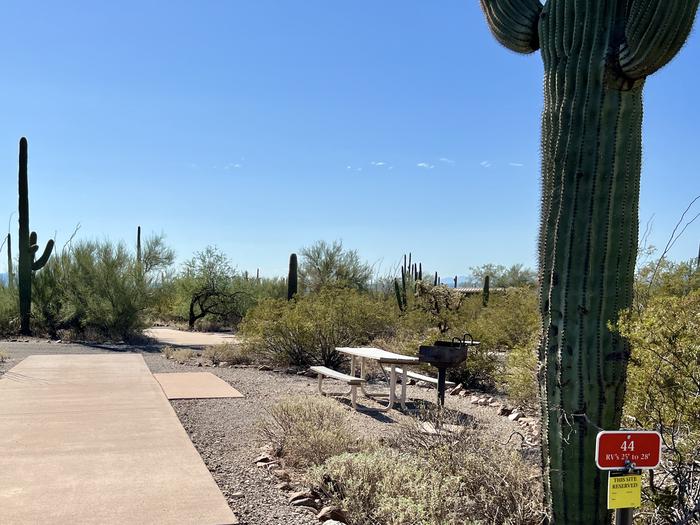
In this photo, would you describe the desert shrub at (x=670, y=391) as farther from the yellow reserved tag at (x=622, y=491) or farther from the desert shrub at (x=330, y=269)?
the desert shrub at (x=330, y=269)

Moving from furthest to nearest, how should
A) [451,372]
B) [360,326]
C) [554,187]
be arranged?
[360,326] → [451,372] → [554,187]

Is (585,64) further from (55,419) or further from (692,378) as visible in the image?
(55,419)

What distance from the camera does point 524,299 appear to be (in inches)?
616

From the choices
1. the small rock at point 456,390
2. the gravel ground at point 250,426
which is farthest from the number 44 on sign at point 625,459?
the small rock at point 456,390

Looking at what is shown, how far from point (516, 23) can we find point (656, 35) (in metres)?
1.23

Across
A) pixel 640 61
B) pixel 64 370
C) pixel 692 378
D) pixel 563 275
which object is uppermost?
pixel 640 61

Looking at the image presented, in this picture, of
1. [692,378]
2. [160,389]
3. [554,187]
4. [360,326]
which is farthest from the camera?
[360,326]

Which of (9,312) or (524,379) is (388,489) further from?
(9,312)

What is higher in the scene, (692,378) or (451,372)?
(692,378)

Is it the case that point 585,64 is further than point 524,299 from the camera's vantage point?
No

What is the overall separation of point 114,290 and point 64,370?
28.1 ft

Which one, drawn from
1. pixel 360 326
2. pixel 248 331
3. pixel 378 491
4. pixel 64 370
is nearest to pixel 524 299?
pixel 360 326

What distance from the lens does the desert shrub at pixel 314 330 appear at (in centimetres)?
1431

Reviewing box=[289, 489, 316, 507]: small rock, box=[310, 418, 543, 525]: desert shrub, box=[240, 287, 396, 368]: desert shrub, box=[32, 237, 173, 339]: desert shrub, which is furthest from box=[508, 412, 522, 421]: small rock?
box=[32, 237, 173, 339]: desert shrub
